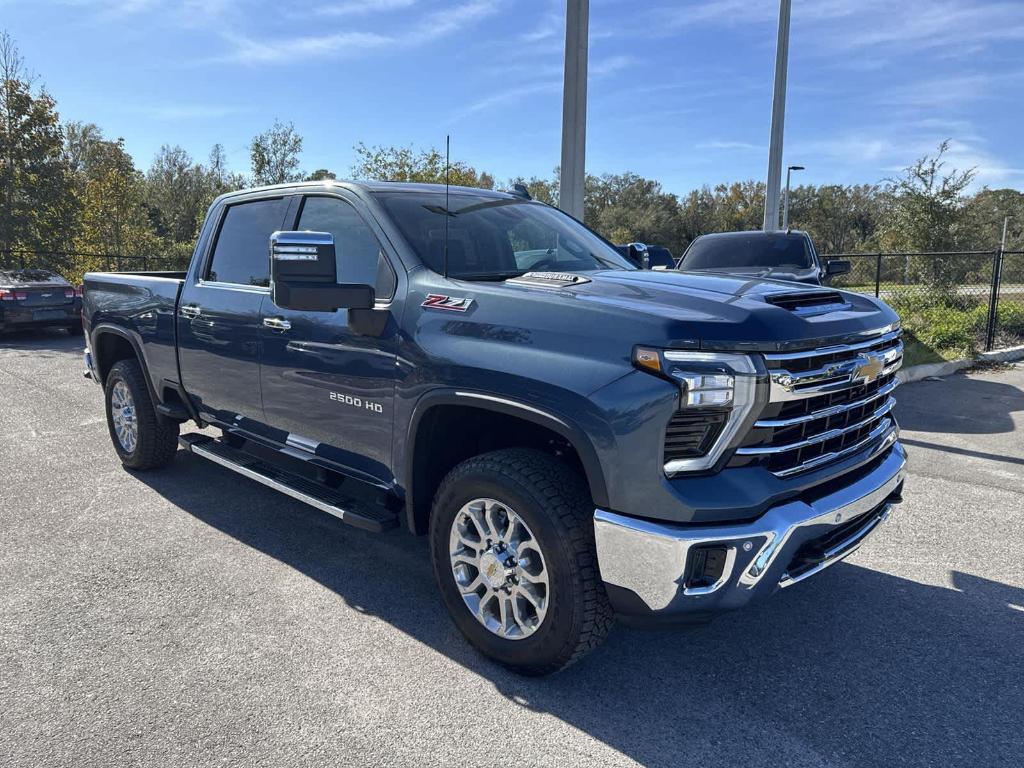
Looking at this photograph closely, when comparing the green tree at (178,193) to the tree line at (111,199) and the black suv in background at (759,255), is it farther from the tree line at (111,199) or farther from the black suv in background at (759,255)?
the black suv in background at (759,255)

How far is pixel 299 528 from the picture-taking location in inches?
180

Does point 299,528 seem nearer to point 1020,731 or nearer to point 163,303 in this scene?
point 163,303

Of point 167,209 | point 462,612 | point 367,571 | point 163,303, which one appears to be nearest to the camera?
point 462,612

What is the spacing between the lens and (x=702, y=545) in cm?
241

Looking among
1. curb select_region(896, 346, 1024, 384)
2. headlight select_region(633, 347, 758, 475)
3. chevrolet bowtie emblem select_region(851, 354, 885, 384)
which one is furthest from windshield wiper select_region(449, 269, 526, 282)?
curb select_region(896, 346, 1024, 384)

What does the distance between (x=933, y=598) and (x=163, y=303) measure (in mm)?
4828

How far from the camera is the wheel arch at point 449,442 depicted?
2586 mm

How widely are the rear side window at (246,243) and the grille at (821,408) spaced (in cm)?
286

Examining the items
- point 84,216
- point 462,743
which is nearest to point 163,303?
point 462,743

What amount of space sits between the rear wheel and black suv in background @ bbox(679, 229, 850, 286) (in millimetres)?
5721

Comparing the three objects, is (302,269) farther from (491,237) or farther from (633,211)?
(633,211)

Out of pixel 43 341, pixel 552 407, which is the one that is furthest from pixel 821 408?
pixel 43 341

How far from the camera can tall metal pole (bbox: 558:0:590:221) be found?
733cm

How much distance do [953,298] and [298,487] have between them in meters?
15.2
